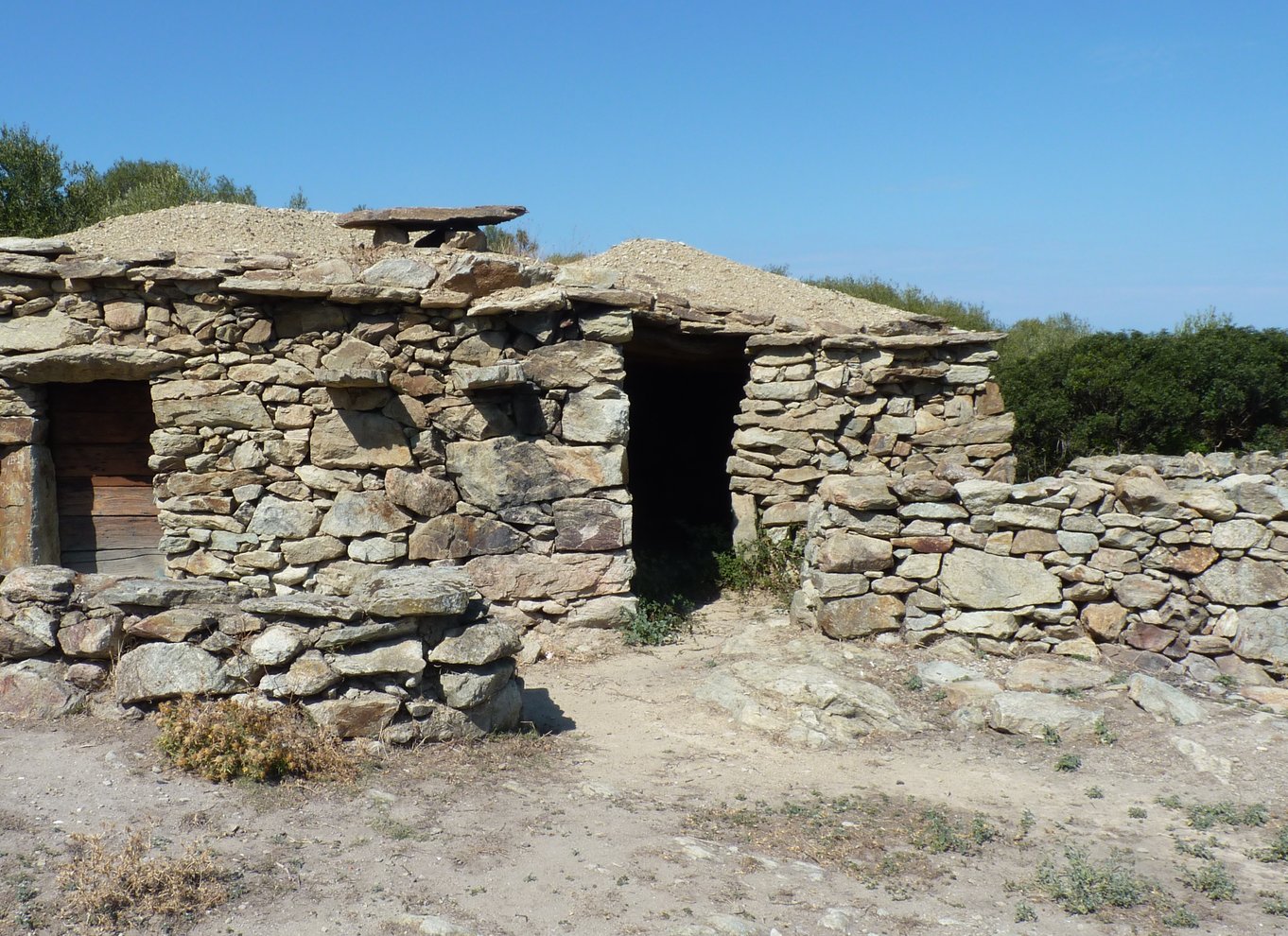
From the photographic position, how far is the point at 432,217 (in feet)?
25.9

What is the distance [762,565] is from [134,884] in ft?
19.4

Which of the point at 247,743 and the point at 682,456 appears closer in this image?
the point at 247,743

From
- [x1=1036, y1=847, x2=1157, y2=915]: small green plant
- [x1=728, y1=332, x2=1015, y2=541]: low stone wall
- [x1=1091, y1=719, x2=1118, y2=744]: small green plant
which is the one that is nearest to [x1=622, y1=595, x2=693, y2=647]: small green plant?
[x1=728, y1=332, x2=1015, y2=541]: low stone wall

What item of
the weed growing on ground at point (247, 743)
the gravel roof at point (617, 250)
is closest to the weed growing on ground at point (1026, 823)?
the weed growing on ground at point (247, 743)

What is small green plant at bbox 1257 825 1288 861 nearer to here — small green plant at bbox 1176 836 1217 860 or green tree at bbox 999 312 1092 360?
small green plant at bbox 1176 836 1217 860

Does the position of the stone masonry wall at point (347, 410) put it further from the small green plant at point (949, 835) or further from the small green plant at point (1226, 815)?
the small green plant at point (1226, 815)

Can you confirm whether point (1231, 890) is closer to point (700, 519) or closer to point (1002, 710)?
point (1002, 710)

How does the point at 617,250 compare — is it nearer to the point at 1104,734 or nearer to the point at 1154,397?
the point at 1154,397

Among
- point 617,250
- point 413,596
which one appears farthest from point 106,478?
point 617,250

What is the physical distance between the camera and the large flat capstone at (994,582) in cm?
669

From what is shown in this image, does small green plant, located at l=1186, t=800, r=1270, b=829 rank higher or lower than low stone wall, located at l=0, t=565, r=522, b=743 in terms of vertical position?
lower

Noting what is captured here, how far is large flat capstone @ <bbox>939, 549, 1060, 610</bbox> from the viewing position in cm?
669

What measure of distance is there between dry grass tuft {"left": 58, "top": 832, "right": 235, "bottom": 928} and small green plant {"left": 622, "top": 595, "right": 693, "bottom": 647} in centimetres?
399

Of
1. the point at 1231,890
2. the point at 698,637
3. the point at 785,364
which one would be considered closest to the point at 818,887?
the point at 1231,890
